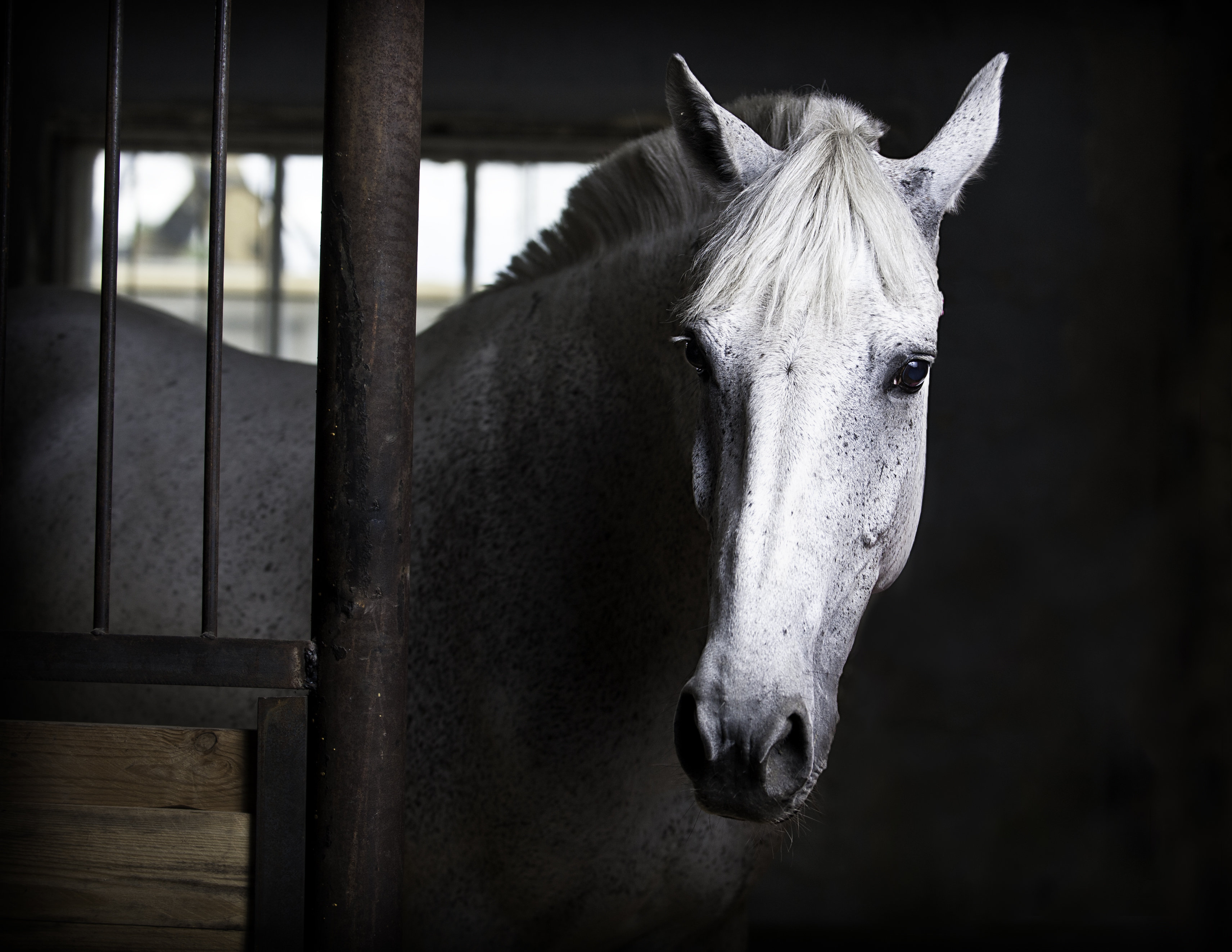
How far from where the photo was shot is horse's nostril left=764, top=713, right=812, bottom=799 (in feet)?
2.85

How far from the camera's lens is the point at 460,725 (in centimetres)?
132

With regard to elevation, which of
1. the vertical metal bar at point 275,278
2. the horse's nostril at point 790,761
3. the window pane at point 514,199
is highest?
the window pane at point 514,199

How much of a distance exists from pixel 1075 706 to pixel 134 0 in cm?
400

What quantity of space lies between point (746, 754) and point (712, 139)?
74 cm

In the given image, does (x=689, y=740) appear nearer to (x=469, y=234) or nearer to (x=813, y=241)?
(x=813, y=241)

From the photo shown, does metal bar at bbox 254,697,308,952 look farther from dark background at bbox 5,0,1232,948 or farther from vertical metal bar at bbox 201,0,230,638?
dark background at bbox 5,0,1232,948

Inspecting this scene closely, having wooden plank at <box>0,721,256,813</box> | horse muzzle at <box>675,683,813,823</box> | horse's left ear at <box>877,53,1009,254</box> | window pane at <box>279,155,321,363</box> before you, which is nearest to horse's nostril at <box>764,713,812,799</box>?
horse muzzle at <box>675,683,813,823</box>

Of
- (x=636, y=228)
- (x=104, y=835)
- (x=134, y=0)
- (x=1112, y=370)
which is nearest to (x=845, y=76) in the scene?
(x=1112, y=370)

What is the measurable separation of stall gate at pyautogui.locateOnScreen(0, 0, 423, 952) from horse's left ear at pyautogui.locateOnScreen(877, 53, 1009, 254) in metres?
0.60

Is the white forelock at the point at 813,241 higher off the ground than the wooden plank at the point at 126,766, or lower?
higher

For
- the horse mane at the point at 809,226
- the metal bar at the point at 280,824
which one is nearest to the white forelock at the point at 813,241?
the horse mane at the point at 809,226

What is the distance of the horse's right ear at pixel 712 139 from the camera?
1113 mm

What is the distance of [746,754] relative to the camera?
84 cm

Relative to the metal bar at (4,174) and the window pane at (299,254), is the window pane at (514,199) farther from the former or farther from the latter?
the metal bar at (4,174)
